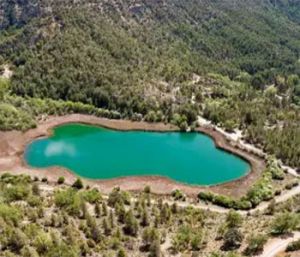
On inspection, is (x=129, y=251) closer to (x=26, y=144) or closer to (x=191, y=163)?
(x=191, y=163)

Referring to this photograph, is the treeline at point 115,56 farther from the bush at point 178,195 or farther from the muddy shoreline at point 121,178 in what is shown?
the bush at point 178,195

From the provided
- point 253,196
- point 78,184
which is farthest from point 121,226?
point 253,196

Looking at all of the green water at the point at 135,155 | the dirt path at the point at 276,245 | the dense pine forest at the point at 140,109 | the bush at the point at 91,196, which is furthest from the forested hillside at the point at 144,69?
the bush at the point at 91,196

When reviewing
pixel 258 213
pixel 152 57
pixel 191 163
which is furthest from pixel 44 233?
pixel 152 57

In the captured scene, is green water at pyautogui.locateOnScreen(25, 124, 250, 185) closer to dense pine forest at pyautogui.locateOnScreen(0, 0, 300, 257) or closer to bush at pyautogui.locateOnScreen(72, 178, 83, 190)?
dense pine forest at pyautogui.locateOnScreen(0, 0, 300, 257)

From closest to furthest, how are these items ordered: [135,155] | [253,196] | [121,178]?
[253,196] → [121,178] → [135,155]

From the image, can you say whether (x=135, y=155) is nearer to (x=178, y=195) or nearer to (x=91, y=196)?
(x=178, y=195)
